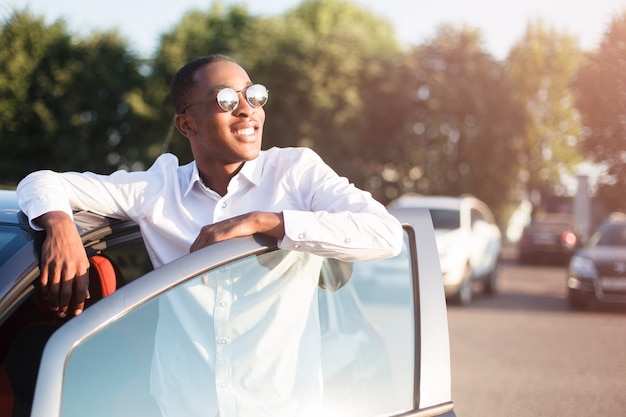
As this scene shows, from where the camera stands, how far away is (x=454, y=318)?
11906 mm

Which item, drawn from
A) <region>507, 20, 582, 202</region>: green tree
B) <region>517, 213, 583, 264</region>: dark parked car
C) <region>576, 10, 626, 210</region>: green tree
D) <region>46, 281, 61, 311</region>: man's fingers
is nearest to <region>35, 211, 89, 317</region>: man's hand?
<region>46, 281, 61, 311</region>: man's fingers

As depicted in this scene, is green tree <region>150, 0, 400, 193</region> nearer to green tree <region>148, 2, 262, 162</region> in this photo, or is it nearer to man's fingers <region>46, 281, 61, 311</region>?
green tree <region>148, 2, 262, 162</region>

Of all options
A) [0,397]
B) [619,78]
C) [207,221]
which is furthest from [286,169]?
[619,78]

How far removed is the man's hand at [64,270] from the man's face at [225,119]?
569mm

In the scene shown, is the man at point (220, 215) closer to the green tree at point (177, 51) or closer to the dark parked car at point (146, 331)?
the dark parked car at point (146, 331)

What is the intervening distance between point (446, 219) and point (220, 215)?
1235 centimetres

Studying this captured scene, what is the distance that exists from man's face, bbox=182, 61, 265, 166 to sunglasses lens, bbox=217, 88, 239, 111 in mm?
14

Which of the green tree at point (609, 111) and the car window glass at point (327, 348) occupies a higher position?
the green tree at point (609, 111)

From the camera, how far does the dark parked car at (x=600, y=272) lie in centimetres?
1254

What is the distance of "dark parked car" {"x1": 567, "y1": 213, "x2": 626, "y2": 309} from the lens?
12539 millimetres

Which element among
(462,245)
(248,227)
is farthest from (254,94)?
(462,245)

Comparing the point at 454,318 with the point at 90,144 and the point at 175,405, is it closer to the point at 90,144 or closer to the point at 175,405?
the point at 175,405

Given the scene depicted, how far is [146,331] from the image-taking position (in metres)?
1.86

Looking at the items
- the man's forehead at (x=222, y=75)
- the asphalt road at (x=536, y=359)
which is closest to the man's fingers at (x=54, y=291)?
the man's forehead at (x=222, y=75)
